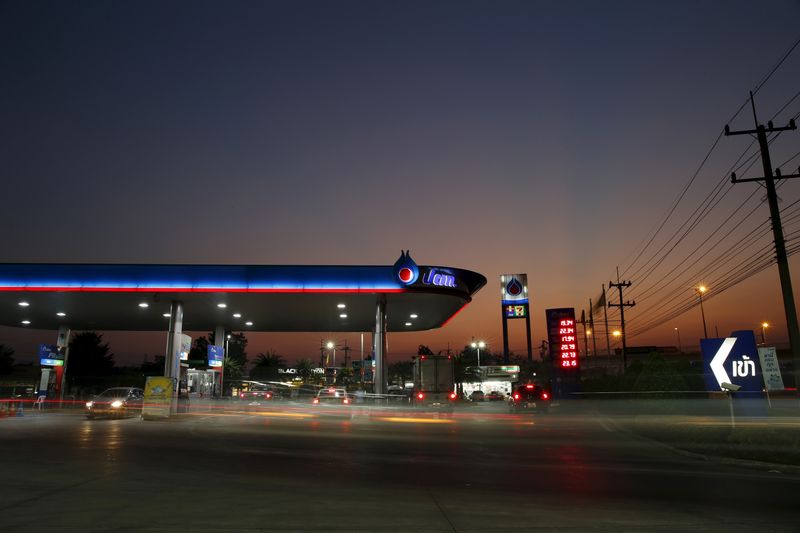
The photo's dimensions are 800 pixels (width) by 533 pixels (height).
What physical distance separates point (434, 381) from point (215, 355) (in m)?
18.2

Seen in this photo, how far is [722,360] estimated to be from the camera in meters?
17.3

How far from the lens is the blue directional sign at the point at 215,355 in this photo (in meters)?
41.9

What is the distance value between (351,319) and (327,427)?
21.7 meters

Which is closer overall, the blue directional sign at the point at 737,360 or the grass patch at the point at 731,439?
the grass patch at the point at 731,439

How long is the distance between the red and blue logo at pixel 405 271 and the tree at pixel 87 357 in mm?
65134

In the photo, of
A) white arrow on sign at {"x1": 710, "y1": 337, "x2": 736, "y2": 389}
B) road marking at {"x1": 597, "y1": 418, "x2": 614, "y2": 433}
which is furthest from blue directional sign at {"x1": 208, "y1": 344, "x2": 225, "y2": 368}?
white arrow on sign at {"x1": 710, "y1": 337, "x2": 736, "y2": 389}

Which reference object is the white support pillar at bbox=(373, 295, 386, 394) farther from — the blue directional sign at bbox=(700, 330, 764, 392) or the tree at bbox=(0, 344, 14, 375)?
the tree at bbox=(0, 344, 14, 375)

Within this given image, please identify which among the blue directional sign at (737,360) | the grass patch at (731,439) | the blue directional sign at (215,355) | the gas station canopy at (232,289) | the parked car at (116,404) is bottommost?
the grass patch at (731,439)

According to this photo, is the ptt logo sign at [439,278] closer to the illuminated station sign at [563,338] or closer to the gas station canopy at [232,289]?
the gas station canopy at [232,289]

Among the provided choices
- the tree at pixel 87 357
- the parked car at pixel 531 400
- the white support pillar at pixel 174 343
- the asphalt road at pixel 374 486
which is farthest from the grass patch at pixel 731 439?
the tree at pixel 87 357

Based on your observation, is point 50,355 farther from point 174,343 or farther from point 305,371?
point 305,371

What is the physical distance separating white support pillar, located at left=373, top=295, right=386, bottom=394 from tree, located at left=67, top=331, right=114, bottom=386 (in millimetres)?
59997

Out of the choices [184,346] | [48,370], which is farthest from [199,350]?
[184,346]

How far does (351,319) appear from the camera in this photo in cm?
4238
